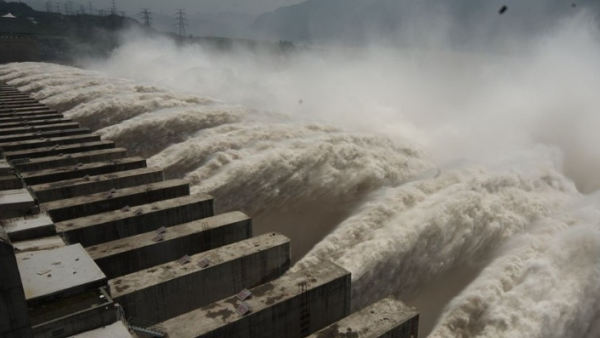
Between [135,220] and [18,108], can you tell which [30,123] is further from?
[135,220]

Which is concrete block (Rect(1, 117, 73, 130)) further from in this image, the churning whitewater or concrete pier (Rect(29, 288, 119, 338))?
concrete pier (Rect(29, 288, 119, 338))

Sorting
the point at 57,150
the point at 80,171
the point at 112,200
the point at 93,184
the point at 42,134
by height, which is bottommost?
the point at 112,200

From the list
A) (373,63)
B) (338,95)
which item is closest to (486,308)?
(338,95)

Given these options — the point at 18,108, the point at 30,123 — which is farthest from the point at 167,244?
the point at 18,108

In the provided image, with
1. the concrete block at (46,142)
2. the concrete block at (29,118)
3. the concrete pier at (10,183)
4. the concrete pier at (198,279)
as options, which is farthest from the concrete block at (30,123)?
the concrete pier at (198,279)

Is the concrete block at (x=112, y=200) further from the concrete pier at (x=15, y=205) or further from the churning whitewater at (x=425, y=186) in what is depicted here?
the churning whitewater at (x=425, y=186)
